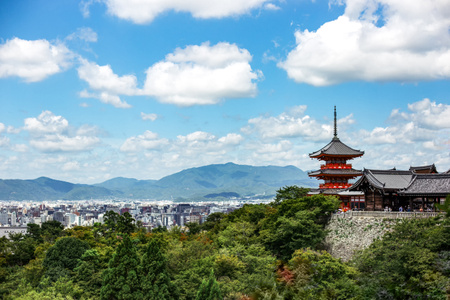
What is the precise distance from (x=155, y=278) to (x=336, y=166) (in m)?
20.9

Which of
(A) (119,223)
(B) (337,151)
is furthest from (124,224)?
(B) (337,151)

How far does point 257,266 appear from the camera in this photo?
27.5m

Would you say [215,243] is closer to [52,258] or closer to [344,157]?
[52,258]

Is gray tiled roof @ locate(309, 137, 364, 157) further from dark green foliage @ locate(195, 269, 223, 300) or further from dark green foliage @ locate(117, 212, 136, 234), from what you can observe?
dark green foliage @ locate(195, 269, 223, 300)

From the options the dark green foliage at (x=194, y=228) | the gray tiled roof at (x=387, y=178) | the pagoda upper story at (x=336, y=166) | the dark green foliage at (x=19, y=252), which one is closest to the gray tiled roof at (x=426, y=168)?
the gray tiled roof at (x=387, y=178)

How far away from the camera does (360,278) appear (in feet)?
70.1

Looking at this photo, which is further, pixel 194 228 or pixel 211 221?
pixel 211 221

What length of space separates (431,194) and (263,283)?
11.8m

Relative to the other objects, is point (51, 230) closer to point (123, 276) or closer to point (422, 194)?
point (123, 276)

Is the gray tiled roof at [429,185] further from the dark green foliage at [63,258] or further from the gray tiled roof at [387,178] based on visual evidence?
the dark green foliage at [63,258]

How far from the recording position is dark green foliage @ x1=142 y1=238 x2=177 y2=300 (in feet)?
82.9

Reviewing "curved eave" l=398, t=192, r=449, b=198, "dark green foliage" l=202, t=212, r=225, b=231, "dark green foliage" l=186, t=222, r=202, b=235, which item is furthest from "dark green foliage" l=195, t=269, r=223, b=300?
"dark green foliage" l=186, t=222, r=202, b=235

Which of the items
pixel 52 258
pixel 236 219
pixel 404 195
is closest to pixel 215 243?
pixel 236 219

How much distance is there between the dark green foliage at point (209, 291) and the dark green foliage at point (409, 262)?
7.52 meters
